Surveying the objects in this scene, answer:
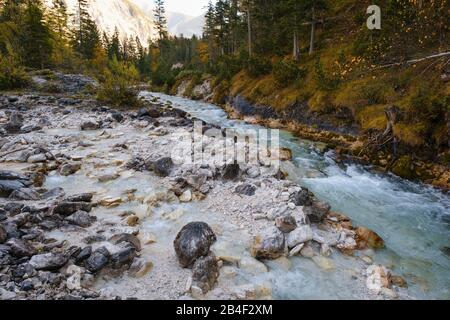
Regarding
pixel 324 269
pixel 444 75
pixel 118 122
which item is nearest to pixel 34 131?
pixel 118 122

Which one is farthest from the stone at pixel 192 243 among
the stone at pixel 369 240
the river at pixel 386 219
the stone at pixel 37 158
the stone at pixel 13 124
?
the stone at pixel 13 124

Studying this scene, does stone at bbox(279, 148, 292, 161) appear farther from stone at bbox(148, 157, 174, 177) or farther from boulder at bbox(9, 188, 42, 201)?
boulder at bbox(9, 188, 42, 201)

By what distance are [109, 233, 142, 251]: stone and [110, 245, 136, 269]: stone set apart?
421mm

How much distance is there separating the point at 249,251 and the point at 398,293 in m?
3.21

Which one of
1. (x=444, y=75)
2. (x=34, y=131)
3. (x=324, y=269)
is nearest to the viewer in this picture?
(x=324, y=269)

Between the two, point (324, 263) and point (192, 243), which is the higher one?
point (192, 243)

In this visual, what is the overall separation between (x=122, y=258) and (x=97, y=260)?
50 centimetres

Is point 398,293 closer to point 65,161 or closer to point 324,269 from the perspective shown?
point 324,269

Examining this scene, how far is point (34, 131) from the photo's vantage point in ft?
55.6

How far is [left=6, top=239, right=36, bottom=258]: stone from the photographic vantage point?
5.94 m

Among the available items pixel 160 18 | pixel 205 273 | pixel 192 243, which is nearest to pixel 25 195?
pixel 192 243

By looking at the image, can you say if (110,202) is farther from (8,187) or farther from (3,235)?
(8,187)

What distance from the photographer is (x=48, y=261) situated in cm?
575

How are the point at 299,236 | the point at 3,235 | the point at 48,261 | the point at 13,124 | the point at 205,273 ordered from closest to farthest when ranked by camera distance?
the point at 48,261
the point at 205,273
the point at 3,235
the point at 299,236
the point at 13,124
